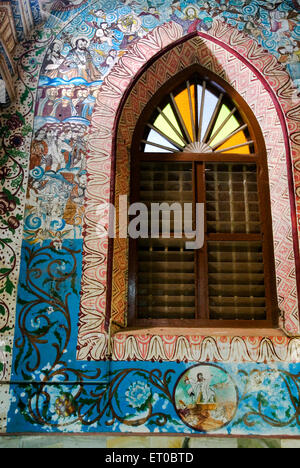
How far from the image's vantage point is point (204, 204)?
4309 millimetres

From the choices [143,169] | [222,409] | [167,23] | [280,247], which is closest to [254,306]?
[280,247]

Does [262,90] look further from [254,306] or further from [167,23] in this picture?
[254,306]

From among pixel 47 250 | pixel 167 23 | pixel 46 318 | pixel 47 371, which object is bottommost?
pixel 47 371

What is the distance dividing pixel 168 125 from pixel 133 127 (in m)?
0.35

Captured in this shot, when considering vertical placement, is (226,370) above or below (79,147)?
below

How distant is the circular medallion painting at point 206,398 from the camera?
140 inches

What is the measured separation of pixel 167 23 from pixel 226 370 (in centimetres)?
313

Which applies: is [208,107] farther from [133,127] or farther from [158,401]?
[158,401]

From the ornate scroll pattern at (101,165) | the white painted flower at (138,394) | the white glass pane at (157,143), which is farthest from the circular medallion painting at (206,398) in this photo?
the white glass pane at (157,143)

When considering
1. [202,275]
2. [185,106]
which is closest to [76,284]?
[202,275]

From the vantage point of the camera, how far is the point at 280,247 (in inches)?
162

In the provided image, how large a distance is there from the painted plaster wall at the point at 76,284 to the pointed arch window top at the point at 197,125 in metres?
0.57
